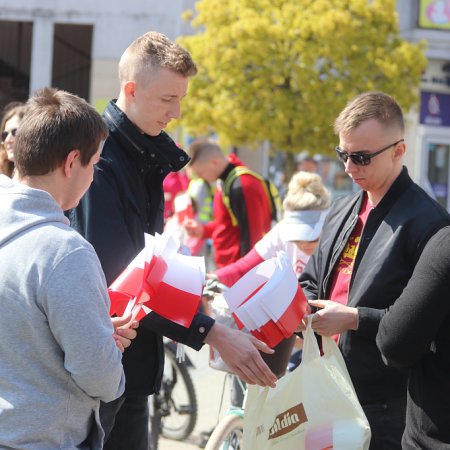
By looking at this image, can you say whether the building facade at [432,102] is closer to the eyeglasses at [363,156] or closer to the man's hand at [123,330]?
the eyeglasses at [363,156]

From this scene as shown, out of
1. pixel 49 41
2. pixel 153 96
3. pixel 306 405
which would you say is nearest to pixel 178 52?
pixel 153 96

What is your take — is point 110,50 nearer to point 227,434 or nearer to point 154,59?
point 227,434

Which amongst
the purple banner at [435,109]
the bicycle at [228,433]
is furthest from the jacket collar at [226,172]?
the purple banner at [435,109]

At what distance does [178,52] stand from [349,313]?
1160 mm

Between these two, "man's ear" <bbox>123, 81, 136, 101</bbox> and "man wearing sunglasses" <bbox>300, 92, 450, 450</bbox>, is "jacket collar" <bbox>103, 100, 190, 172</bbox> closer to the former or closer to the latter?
"man's ear" <bbox>123, 81, 136, 101</bbox>

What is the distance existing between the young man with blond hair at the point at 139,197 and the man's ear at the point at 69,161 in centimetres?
77

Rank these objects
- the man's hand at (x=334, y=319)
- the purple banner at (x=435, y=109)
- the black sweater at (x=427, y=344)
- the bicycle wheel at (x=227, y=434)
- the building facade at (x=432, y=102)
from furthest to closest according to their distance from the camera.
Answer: the purple banner at (x=435, y=109)
the building facade at (x=432, y=102)
the bicycle wheel at (x=227, y=434)
the man's hand at (x=334, y=319)
the black sweater at (x=427, y=344)

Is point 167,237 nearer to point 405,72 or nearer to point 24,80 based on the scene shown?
point 405,72

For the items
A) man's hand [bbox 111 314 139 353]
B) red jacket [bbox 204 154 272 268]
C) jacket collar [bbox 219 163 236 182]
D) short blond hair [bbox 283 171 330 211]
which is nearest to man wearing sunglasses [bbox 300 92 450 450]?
man's hand [bbox 111 314 139 353]

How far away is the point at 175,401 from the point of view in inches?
259

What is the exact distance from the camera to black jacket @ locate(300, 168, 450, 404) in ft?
11.0

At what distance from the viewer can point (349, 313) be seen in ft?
11.0

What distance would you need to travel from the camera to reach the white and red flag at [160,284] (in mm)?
2828

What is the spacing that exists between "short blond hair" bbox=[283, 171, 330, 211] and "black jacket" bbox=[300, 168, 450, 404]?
150 centimetres
